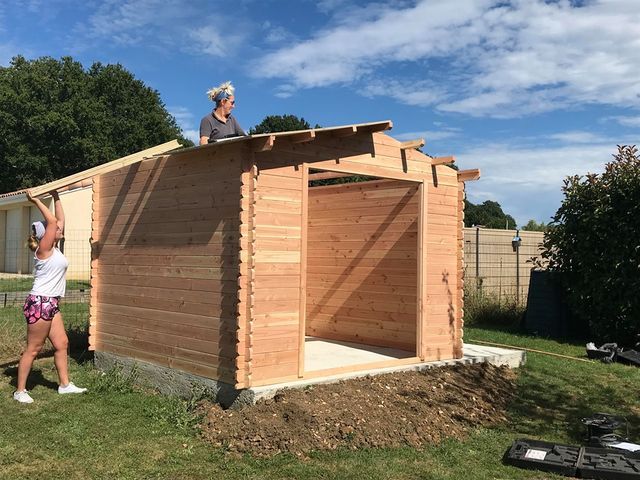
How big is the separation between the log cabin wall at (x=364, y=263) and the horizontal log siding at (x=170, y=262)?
2.81 m

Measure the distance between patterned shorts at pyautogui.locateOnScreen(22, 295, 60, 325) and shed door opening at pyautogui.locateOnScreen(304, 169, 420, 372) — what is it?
9.90 ft

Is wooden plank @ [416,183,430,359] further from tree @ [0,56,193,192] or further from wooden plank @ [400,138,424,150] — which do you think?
tree @ [0,56,193,192]

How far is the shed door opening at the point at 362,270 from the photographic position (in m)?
8.14

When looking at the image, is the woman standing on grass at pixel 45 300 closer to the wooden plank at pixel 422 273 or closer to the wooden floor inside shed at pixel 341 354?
the wooden floor inside shed at pixel 341 354

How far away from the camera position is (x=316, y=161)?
6082 millimetres

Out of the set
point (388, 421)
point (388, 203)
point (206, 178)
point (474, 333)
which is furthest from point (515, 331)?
point (206, 178)

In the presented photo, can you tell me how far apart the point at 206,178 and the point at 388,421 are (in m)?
2.91

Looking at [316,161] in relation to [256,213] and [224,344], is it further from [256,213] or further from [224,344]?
[224,344]

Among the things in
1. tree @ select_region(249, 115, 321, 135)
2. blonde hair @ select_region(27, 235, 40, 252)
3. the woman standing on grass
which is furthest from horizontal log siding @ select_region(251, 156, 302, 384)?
tree @ select_region(249, 115, 321, 135)

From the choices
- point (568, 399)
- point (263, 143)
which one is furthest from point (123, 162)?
point (568, 399)

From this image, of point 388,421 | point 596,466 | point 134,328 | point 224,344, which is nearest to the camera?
point 596,466

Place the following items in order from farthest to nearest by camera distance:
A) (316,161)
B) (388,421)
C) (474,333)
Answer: (474,333) < (316,161) < (388,421)

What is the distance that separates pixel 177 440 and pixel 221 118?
341cm

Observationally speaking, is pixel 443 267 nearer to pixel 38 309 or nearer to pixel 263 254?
pixel 263 254
